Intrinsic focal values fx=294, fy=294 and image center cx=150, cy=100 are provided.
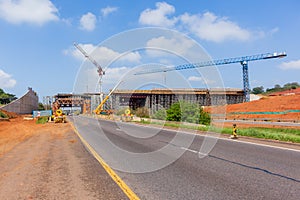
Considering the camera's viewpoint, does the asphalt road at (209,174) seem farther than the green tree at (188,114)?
No

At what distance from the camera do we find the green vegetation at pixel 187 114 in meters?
37.9

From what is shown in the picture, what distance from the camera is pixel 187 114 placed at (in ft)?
125

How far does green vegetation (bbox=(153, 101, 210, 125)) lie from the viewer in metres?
37.9

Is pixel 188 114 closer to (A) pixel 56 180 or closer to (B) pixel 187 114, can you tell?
(B) pixel 187 114

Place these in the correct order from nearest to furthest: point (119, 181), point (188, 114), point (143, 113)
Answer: point (119, 181)
point (188, 114)
point (143, 113)

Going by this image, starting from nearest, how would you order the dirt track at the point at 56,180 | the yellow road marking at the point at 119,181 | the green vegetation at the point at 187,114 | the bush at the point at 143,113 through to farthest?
the yellow road marking at the point at 119,181 < the dirt track at the point at 56,180 < the green vegetation at the point at 187,114 < the bush at the point at 143,113

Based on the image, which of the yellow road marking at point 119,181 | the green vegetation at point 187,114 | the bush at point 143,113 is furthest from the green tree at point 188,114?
the yellow road marking at point 119,181

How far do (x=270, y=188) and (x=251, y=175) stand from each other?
1.27m

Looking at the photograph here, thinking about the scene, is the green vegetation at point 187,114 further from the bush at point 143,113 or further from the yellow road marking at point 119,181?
the yellow road marking at point 119,181

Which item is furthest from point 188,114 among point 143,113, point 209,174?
point 209,174

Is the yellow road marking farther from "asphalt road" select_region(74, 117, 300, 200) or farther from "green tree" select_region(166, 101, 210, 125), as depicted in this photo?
"green tree" select_region(166, 101, 210, 125)

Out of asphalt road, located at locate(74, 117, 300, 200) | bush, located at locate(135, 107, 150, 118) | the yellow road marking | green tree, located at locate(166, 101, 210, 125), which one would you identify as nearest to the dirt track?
the yellow road marking

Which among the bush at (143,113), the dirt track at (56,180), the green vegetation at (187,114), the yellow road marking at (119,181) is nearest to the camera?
the yellow road marking at (119,181)

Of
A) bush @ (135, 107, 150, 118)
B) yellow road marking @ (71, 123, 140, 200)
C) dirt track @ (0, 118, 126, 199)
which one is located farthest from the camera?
bush @ (135, 107, 150, 118)
